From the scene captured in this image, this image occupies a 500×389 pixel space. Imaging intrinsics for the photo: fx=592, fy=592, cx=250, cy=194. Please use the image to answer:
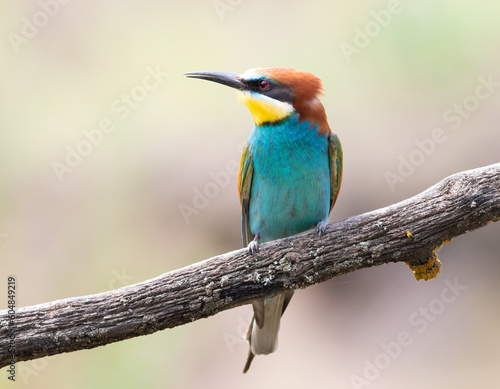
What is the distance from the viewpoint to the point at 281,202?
2332mm

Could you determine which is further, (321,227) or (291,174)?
(291,174)

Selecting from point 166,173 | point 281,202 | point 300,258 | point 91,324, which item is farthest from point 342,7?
point 91,324

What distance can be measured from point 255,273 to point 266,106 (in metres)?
0.64

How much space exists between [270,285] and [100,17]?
9.82 feet

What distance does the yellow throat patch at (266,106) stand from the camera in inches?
88.0

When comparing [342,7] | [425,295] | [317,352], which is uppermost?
[342,7]

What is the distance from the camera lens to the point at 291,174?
2314 millimetres

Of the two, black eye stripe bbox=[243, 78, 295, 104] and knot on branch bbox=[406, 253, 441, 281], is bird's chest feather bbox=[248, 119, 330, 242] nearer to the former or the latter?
black eye stripe bbox=[243, 78, 295, 104]

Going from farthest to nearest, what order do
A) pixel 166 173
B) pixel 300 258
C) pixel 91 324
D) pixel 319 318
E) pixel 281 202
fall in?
1. pixel 166 173
2. pixel 319 318
3. pixel 281 202
4. pixel 300 258
5. pixel 91 324

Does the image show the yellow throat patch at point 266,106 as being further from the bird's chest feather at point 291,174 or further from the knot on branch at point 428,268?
the knot on branch at point 428,268

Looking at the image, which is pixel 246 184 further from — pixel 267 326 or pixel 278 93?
pixel 267 326

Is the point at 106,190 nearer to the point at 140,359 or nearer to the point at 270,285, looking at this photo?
the point at 140,359

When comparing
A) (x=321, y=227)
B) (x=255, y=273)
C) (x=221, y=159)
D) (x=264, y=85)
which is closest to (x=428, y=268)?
(x=321, y=227)

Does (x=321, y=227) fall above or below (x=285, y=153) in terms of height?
below
